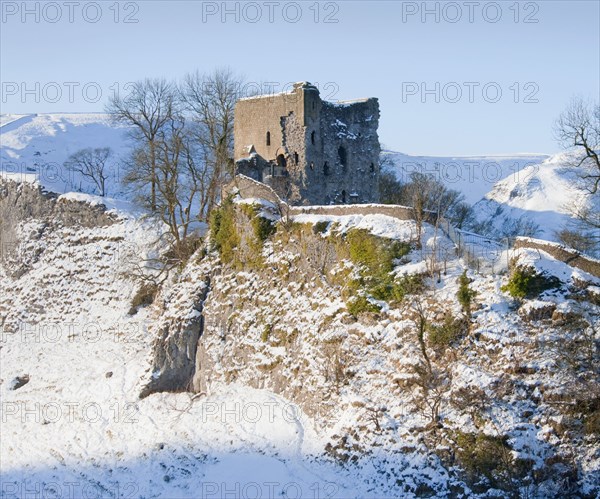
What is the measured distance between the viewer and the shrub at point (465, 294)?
→ 64.0 ft

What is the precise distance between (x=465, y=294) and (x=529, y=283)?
161 centimetres

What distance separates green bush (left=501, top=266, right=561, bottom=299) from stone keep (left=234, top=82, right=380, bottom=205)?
39.9 feet

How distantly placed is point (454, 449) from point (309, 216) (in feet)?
31.7

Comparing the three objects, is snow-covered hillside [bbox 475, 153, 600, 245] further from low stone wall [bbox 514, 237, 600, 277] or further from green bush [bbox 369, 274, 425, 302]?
green bush [bbox 369, 274, 425, 302]

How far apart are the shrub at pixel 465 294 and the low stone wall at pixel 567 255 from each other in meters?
1.84

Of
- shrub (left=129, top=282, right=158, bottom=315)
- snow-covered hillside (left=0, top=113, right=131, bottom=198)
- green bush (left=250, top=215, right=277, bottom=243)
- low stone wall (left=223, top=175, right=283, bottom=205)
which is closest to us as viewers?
green bush (left=250, top=215, right=277, bottom=243)

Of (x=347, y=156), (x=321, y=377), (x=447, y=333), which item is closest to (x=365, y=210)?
(x=321, y=377)

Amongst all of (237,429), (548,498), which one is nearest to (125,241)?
(237,429)

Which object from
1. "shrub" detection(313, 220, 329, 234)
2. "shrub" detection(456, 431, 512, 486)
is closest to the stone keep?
"shrub" detection(313, 220, 329, 234)

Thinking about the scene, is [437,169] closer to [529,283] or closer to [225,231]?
[225,231]

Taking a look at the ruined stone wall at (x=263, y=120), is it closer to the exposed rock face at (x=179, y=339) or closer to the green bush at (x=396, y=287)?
A: the exposed rock face at (x=179, y=339)

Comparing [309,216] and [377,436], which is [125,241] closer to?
[309,216]

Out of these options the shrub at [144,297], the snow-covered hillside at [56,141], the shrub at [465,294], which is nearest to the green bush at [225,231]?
the shrub at [144,297]

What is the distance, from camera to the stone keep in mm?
30094
